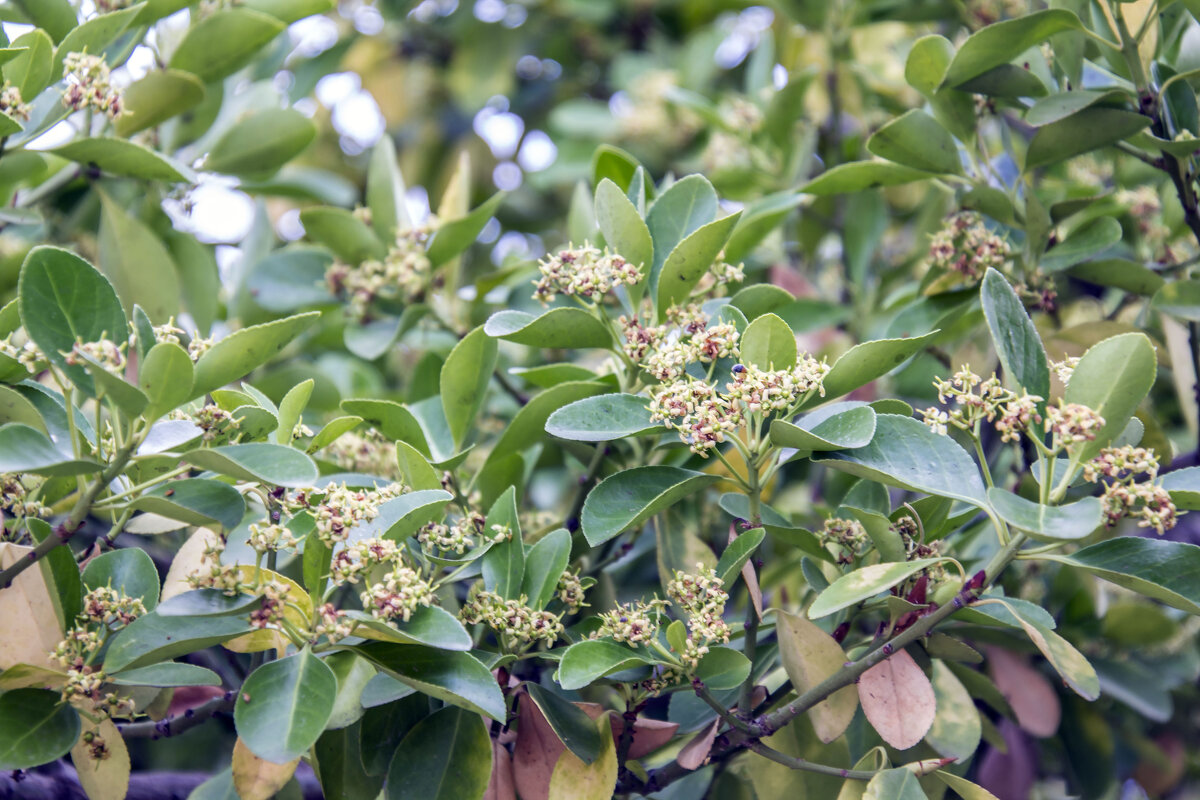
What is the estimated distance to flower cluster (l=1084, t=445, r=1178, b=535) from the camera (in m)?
0.94

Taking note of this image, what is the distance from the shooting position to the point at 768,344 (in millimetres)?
1083

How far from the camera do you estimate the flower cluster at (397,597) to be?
1.00 m

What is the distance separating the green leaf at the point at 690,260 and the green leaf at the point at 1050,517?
0.43 metres

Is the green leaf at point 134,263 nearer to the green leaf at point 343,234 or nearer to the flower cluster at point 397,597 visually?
the green leaf at point 343,234

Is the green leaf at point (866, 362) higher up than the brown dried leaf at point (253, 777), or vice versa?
the green leaf at point (866, 362)

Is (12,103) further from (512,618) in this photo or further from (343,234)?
(512,618)

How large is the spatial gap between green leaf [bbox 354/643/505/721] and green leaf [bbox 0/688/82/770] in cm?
36

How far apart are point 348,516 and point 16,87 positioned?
73 cm

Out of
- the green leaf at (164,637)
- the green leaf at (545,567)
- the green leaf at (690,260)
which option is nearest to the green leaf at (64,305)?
the green leaf at (164,637)

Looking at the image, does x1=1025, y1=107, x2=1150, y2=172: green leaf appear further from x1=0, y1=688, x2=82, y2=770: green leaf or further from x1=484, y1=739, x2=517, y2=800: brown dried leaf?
x1=0, y1=688, x2=82, y2=770: green leaf

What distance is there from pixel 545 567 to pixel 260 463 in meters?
0.35

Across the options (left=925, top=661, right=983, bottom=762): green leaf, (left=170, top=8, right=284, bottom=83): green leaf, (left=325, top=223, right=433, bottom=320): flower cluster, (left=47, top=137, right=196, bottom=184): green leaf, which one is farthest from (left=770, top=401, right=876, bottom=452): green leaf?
(left=170, top=8, right=284, bottom=83): green leaf

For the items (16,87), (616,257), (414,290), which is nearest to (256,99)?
(414,290)

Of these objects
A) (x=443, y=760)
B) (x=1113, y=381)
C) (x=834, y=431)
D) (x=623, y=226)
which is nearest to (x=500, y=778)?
(x=443, y=760)
